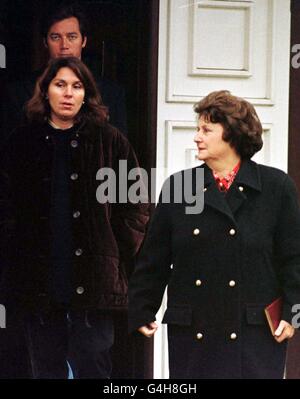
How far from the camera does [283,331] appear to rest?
430 centimetres

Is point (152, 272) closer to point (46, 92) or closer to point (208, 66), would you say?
point (46, 92)

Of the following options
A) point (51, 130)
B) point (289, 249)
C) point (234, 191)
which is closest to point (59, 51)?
point (51, 130)

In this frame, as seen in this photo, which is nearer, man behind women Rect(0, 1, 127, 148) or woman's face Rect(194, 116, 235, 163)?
woman's face Rect(194, 116, 235, 163)

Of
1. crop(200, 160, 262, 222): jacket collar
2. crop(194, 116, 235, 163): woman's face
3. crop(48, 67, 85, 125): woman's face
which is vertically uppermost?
crop(48, 67, 85, 125): woman's face

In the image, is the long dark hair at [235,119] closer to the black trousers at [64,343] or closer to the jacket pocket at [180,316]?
the jacket pocket at [180,316]

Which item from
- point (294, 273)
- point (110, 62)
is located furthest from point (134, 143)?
point (294, 273)

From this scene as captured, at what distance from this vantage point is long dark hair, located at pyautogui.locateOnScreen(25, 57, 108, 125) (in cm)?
464

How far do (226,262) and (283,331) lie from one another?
359 millimetres

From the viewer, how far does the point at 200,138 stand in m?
4.40

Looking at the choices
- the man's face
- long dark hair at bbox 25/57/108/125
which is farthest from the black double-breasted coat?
the man's face

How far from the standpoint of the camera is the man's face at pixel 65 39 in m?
4.70

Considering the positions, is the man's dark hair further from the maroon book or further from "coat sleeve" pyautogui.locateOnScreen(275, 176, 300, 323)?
the maroon book
